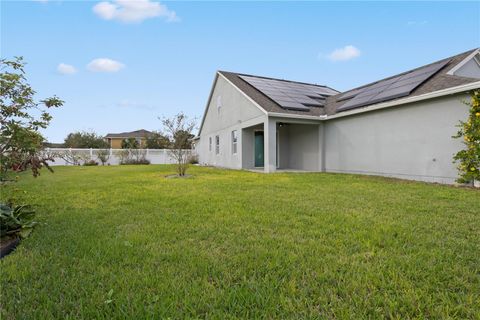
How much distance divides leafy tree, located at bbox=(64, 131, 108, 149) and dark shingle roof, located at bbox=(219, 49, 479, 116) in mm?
23378

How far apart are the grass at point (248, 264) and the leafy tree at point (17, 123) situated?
3.18 feet

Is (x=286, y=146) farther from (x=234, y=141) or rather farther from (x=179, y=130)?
(x=179, y=130)

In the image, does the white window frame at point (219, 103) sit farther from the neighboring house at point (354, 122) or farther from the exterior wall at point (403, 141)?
the exterior wall at point (403, 141)

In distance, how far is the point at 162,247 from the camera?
9.59ft

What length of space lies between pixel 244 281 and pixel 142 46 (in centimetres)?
1203

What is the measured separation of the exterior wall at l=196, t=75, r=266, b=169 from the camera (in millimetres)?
13742

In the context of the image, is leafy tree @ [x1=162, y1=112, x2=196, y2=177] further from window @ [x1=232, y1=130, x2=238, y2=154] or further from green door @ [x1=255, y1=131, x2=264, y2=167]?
green door @ [x1=255, y1=131, x2=264, y2=167]

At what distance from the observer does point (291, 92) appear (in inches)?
581

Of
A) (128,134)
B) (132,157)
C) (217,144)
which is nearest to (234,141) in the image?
(217,144)

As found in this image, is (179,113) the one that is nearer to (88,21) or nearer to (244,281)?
(88,21)

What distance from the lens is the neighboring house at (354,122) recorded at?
8.05 m

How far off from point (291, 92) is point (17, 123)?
43.4 feet

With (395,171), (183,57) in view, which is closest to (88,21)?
(183,57)

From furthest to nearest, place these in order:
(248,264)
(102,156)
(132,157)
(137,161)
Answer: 1. (132,157)
2. (137,161)
3. (102,156)
4. (248,264)
